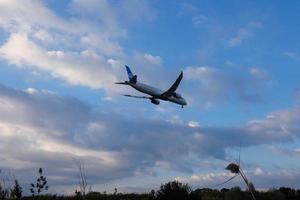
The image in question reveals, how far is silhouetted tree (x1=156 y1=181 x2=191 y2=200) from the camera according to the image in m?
18.0

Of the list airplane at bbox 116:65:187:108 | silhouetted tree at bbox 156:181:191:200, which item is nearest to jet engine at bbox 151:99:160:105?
airplane at bbox 116:65:187:108

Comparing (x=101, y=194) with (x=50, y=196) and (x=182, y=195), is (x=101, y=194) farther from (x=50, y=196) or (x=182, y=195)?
(x=50, y=196)

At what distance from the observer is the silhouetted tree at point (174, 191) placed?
18.0m

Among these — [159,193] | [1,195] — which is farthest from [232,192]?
[159,193]

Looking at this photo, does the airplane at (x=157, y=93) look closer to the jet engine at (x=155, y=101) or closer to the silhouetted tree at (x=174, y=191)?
the jet engine at (x=155, y=101)

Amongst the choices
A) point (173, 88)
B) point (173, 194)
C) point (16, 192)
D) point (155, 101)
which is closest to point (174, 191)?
point (173, 194)

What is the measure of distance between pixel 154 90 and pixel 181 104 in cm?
492

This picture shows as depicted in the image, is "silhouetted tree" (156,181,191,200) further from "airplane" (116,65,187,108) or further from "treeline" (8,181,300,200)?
"airplane" (116,65,187,108)

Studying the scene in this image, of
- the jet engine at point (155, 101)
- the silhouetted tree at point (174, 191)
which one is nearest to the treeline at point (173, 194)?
the silhouetted tree at point (174, 191)

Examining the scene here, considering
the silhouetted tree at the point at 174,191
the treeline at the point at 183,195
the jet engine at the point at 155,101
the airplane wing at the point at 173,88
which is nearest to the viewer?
the treeline at the point at 183,195

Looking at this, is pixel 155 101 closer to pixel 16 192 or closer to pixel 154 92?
pixel 154 92

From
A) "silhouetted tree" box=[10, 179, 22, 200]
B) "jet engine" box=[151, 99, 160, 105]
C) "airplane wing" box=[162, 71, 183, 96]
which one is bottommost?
"silhouetted tree" box=[10, 179, 22, 200]

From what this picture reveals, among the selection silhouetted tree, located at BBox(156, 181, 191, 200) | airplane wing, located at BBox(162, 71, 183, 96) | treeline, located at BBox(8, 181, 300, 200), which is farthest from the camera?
airplane wing, located at BBox(162, 71, 183, 96)

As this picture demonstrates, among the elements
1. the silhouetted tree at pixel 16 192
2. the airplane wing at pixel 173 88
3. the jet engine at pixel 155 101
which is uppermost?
the airplane wing at pixel 173 88
